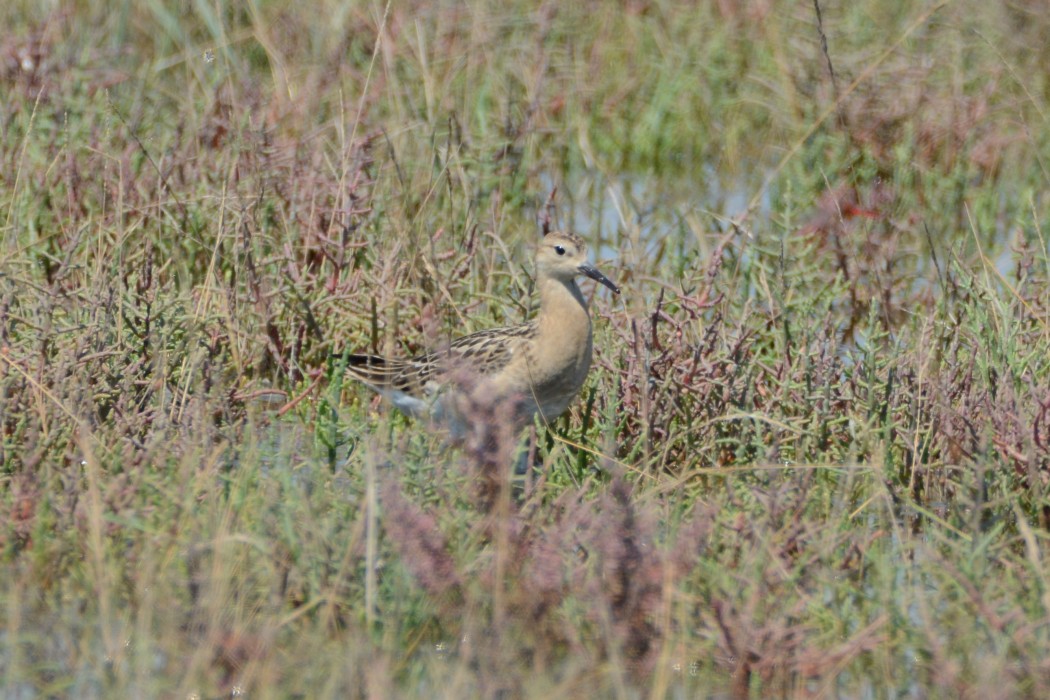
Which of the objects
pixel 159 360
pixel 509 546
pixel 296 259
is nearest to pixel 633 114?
pixel 296 259

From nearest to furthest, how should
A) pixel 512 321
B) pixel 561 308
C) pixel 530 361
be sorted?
pixel 530 361
pixel 561 308
pixel 512 321

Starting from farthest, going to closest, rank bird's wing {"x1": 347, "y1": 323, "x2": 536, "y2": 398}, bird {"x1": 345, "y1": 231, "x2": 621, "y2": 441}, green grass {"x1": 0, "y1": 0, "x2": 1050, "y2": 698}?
bird's wing {"x1": 347, "y1": 323, "x2": 536, "y2": 398} < bird {"x1": 345, "y1": 231, "x2": 621, "y2": 441} < green grass {"x1": 0, "y1": 0, "x2": 1050, "y2": 698}

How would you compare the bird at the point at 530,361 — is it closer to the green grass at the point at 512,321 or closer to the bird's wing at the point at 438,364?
the bird's wing at the point at 438,364

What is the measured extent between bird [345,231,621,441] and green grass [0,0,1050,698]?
5.7 inches

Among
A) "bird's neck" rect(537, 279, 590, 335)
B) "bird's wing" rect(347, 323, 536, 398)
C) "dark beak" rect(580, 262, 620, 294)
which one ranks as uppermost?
"dark beak" rect(580, 262, 620, 294)

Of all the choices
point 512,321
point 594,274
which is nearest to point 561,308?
point 594,274

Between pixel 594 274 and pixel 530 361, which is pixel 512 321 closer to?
pixel 594 274

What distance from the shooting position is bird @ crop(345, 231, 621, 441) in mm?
5469

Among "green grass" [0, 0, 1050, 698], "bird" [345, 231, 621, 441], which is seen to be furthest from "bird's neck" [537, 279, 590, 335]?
"green grass" [0, 0, 1050, 698]

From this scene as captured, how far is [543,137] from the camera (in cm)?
853

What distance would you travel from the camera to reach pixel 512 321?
643 cm

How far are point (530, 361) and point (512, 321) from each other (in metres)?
0.97

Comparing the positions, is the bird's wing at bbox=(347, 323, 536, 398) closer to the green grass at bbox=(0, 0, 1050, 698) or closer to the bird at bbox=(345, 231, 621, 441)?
the bird at bbox=(345, 231, 621, 441)

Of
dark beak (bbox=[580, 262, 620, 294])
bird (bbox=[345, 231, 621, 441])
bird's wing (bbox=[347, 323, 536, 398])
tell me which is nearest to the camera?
bird (bbox=[345, 231, 621, 441])
